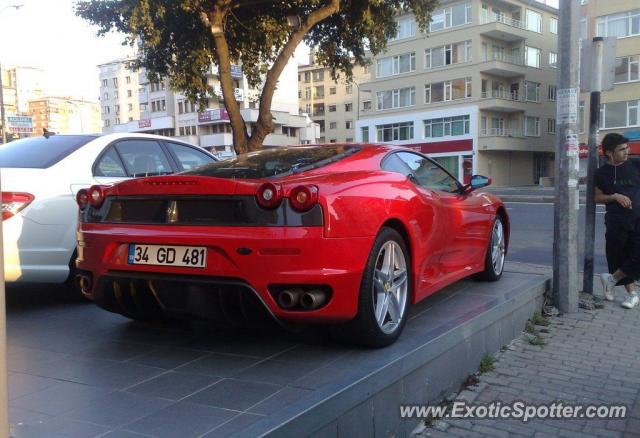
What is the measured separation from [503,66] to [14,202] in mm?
45032

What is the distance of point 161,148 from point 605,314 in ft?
15.5

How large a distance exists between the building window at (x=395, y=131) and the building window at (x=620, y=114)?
50.3 feet

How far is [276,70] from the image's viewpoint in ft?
34.1

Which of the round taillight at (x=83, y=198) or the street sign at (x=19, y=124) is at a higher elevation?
the street sign at (x=19, y=124)

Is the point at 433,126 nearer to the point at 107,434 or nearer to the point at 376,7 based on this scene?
the point at 376,7

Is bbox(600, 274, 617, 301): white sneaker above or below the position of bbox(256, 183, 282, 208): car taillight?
below

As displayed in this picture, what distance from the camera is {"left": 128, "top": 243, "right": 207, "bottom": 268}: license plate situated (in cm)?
305

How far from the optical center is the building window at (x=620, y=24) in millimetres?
37500

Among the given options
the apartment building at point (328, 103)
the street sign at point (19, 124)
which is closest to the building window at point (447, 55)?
the apartment building at point (328, 103)

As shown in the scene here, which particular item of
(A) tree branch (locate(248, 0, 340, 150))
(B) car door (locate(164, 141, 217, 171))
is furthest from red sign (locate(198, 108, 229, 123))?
(B) car door (locate(164, 141, 217, 171))

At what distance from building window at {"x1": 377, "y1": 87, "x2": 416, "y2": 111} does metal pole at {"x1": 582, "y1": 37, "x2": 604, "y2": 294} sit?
43266 mm

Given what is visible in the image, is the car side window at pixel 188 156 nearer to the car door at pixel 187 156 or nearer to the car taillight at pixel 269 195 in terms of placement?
the car door at pixel 187 156

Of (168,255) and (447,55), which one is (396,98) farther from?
(168,255)

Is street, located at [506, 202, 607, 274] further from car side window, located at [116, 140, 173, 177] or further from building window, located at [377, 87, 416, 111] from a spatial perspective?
building window, located at [377, 87, 416, 111]
